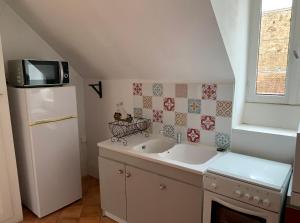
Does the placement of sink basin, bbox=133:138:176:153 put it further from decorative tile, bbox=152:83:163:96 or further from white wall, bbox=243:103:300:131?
white wall, bbox=243:103:300:131

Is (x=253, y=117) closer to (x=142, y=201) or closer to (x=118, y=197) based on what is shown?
(x=142, y=201)

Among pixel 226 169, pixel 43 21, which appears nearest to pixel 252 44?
pixel 226 169

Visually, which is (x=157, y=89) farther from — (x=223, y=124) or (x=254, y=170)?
(x=254, y=170)

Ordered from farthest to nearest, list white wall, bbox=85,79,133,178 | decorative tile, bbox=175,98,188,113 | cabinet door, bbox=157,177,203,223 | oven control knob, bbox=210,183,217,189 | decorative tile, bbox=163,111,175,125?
white wall, bbox=85,79,133,178, decorative tile, bbox=163,111,175,125, decorative tile, bbox=175,98,188,113, cabinet door, bbox=157,177,203,223, oven control knob, bbox=210,183,217,189

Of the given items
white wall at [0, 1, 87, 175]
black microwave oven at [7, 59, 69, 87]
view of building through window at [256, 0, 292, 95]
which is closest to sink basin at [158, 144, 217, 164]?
view of building through window at [256, 0, 292, 95]

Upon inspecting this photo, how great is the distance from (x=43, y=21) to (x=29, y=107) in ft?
2.82

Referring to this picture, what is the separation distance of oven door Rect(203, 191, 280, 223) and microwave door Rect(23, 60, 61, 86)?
1.73 metres

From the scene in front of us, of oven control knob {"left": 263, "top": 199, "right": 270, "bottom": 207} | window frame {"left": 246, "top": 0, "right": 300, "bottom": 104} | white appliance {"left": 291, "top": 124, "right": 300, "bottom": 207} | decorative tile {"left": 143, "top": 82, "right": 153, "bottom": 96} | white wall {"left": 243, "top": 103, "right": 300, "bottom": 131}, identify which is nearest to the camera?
white appliance {"left": 291, "top": 124, "right": 300, "bottom": 207}

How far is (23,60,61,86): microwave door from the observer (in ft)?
6.90

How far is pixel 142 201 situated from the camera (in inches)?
74.9

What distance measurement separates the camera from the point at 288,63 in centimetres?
178

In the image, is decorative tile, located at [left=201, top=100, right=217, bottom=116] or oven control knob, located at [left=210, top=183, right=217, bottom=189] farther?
decorative tile, located at [left=201, top=100, right=217, bottom=116]

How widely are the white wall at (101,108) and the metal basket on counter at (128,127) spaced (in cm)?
25

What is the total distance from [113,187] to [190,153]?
0.76 meters
